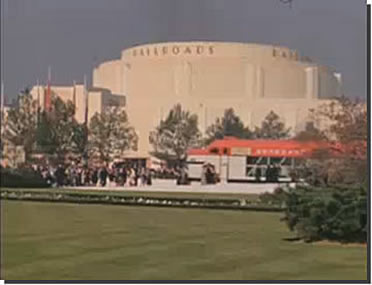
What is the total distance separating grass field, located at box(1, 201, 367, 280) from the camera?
296 inches

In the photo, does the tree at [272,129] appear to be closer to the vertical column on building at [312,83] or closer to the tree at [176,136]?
the vertical column on building at [312,83]

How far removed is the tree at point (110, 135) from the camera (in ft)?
28.0

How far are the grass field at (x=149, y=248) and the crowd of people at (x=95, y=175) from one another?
9.7 inches

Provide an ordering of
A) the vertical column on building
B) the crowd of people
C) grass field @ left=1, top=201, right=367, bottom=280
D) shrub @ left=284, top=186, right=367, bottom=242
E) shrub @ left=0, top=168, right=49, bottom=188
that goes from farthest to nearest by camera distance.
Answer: the vertical column on building, shrub @ left=284, top=186, right=367, bottom=242, the crowd of people, shrub @ left=0, top=168, right=49, bottom=188, grass field @ left=1, top=201, right=367, bottom=280

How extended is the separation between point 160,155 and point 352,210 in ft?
6.66

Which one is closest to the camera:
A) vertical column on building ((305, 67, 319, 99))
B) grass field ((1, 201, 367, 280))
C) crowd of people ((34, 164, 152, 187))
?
grass field ((1, 201, 367, 280))

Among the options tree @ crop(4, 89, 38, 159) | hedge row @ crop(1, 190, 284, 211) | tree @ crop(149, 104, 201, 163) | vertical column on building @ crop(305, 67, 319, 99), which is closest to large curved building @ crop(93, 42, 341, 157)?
vertical column on building @ crop(305, 67, 319, 99)

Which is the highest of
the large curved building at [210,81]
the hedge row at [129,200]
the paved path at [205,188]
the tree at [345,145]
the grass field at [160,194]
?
the large curved building at [210,81]

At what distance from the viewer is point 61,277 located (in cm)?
732

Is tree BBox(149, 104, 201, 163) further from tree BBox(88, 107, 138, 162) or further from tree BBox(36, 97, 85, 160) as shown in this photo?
tree BBox(36, 97, 85, 160)

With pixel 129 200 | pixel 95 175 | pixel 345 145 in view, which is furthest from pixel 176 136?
pixel 345 145

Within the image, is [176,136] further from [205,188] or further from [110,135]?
[110,135]

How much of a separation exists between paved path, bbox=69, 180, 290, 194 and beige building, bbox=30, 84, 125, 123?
76 centimetres

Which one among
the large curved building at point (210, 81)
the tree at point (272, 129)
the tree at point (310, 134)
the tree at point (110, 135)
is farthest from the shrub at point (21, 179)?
the tree at point (310, 134)
